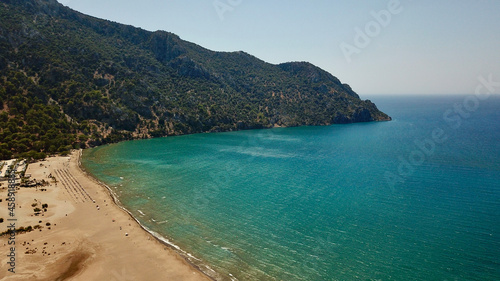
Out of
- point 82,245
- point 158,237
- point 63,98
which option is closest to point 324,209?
point 158,237

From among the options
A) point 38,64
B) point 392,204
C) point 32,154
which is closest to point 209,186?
point 392,204

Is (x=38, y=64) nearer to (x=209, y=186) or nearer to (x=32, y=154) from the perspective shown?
(x=32, y=154)

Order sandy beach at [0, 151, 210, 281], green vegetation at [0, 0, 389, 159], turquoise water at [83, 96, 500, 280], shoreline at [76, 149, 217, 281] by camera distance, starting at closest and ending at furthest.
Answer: sandy beach at [0, 151, 210, 281], turquoise water at [83, 96, 500, 280], shoreline at [76, 149, 217, 281], green vegetation at [0, 0, 389, 159]

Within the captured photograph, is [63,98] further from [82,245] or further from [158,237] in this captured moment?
[158,237]

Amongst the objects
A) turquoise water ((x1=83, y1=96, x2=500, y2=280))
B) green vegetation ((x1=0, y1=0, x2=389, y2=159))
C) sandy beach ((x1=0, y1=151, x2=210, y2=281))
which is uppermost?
green vegetation ((x1=0, y1=0, x2=389, y2=159))

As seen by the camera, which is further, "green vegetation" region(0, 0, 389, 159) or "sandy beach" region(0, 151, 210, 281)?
"green vegetation" region(0, 0, 389, 159)

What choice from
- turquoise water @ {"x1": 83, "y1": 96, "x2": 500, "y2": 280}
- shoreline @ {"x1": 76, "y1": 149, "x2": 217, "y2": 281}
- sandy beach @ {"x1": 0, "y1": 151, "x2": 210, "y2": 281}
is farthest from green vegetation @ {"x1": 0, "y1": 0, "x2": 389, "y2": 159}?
sandy beach @ {"x1": 0, "y1": 151, "x2": 210, "y2": 281}

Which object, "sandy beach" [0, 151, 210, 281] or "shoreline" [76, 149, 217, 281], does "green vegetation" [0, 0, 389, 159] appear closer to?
"shoreline" [76, 149, 217, 281]
